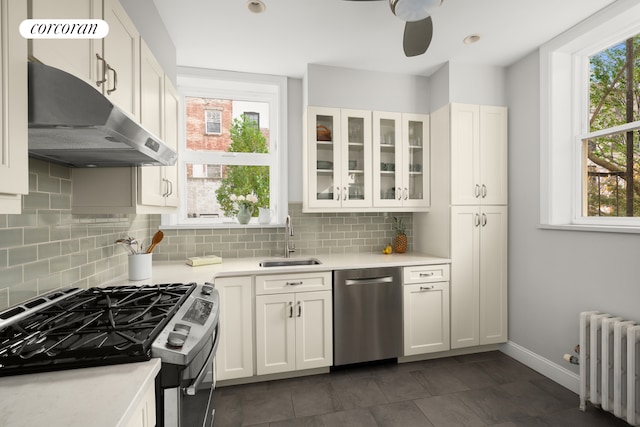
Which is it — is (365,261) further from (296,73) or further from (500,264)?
(296,73)

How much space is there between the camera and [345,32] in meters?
2.39

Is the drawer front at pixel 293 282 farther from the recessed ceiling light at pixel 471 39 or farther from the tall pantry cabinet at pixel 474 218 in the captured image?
the recessed ceiling light at pixel 471 39

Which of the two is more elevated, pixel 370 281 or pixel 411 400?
pixel 370 281

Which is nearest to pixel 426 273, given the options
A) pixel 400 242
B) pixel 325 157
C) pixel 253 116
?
pixel 400 242

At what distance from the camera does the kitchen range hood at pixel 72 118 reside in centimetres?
87

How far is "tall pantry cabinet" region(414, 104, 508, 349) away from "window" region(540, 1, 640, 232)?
0.40 meters

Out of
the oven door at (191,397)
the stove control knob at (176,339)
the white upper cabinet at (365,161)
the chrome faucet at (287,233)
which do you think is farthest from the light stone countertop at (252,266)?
the stove control knob at (176,339)

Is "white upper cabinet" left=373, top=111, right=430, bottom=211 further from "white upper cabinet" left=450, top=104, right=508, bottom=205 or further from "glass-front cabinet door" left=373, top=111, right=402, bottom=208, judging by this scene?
"white upper cabinet" left=450, top=104, right=508, bottom=205

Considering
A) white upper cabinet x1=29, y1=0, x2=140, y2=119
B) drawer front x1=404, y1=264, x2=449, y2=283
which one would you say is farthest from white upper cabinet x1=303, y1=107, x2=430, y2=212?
white upper cabinet x1=29, y1=0, x2=140, y2=119

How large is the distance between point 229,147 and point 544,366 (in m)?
3.39

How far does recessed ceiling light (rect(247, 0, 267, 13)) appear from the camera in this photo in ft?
6.63

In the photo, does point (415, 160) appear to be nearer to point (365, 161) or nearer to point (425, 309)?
point (365, 161)

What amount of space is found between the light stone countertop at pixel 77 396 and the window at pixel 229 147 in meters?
2.17

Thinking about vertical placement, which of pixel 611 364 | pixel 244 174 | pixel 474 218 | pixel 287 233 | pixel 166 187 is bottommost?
pixel 611 364
